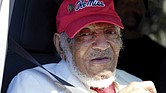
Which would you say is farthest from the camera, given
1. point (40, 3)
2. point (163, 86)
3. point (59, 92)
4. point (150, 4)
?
point (150, 4)

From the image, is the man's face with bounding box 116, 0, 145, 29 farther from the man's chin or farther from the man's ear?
the man's chin

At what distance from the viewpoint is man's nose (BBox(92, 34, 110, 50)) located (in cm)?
234

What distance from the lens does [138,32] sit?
148 inches

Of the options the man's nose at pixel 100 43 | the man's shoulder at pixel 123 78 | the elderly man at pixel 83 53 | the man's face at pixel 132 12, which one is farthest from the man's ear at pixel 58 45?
the man's face at pixel 132 12

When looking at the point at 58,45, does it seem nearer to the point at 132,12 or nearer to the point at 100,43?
the point at 100,43

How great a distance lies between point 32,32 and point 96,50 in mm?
379

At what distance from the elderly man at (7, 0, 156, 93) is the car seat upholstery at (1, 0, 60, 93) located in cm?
9

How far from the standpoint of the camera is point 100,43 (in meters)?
2.36

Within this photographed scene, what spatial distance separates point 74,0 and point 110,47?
1.02 feet

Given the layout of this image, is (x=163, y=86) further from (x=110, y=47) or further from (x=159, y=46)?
(x=110, y=47)

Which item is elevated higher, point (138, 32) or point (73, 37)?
point (73, 37)

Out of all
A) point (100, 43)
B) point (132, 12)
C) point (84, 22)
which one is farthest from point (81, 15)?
point (132, 12)

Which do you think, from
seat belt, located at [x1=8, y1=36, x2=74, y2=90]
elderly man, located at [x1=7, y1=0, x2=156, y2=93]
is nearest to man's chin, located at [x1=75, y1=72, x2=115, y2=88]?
elderly man, located at [x1=7, y1=0, x2=156, y2=93]

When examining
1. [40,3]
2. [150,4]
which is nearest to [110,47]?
[40,3]
